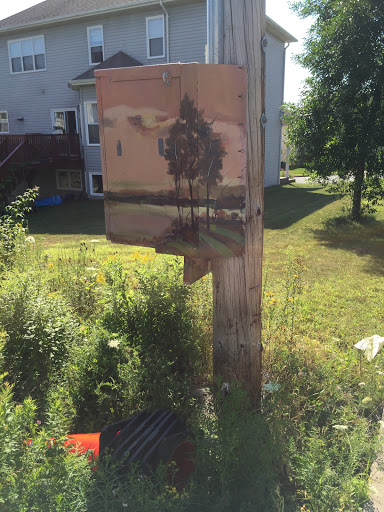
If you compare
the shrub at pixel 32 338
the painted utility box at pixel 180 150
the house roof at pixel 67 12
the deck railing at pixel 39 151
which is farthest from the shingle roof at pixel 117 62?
the painted utility box at pixel 180 150

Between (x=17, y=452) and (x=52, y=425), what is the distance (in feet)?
0.60

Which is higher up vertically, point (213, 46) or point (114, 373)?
point (213, 46)

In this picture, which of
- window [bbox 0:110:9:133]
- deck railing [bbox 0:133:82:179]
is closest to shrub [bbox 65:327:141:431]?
deck railing [bbox 0:133:82:179]

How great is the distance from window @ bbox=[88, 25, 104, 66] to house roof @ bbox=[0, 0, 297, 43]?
0.63 m

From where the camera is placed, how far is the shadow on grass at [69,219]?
1062 centimetres

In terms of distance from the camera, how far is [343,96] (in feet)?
30.5

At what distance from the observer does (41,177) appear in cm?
1730

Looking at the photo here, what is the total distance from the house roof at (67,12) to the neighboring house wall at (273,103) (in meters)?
0.63

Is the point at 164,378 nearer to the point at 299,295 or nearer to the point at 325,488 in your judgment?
the point at 325,488

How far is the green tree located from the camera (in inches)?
344

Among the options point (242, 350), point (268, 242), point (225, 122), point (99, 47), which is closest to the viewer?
point (225, 122)

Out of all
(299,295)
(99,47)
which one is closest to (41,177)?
(99,47)

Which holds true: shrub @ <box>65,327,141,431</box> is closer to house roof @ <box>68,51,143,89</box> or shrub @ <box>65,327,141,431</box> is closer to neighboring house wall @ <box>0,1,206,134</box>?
neighboring house wall @ <box>0,1,206,134</box>

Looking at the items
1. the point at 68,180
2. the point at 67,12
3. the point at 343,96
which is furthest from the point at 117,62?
the point at 343,96
